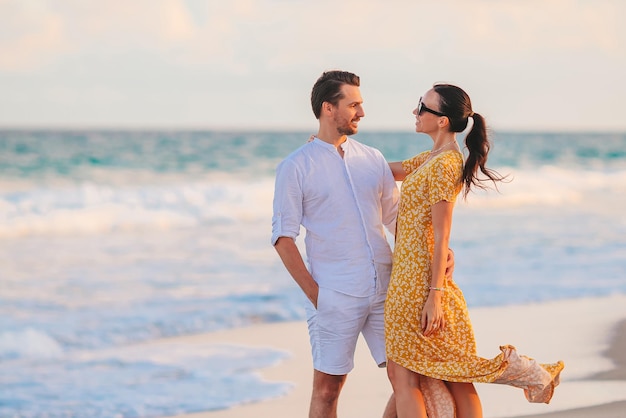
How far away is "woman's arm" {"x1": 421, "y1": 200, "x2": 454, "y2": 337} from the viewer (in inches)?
144

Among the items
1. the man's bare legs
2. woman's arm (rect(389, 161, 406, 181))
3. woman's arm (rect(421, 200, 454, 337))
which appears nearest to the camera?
woman's arm (rect(421, 200, 454, 337))

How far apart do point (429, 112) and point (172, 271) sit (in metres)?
6.62

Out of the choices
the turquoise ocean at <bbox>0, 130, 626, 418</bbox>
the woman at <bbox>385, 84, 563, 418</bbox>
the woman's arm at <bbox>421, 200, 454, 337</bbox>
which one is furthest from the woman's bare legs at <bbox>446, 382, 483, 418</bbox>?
the turquoise ocean at <bbox>0, 130, 626, 418</bbox>

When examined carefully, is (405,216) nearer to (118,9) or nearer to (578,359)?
(578,359)

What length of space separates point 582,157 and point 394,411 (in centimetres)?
3350

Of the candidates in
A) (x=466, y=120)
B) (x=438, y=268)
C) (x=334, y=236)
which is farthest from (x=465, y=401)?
(x=466, y=120)

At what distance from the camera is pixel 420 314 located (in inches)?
147

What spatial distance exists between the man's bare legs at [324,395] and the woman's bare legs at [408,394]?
38cm

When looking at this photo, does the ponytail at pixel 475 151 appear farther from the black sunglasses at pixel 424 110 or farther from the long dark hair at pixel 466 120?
the black sunglasses at pixel 424 110

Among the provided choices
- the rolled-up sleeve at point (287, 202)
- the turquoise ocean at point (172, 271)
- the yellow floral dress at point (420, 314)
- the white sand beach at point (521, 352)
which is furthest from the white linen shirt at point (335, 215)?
the turquoise ocean at point (172, 271)

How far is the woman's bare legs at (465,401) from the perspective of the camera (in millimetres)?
3789

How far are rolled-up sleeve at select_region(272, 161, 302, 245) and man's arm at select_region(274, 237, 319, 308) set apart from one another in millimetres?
37

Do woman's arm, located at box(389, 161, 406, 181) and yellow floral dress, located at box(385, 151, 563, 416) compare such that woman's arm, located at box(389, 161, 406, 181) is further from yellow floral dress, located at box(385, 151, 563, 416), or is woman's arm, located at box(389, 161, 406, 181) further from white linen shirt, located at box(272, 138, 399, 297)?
yellow floral dress, located at box(385, 151, 563, 416)

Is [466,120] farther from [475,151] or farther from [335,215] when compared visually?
[335,215]
